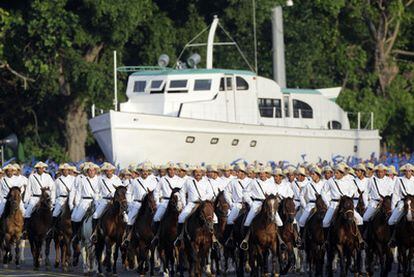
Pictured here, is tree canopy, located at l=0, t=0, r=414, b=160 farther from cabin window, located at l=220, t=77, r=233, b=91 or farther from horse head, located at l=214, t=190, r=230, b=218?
Answer: horse head, located at l=214, t=190, r=230, b=218

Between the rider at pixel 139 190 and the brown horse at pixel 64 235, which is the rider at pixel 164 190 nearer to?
the rider at pixel 139 190

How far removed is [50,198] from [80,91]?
23.9 m

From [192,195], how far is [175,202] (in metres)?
0.58

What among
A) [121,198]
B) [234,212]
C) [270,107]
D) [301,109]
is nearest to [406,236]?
[234,212]

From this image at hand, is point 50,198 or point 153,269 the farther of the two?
point 50,198

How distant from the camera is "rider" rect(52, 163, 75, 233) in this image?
31016mm

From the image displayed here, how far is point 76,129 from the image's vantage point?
55.8 meters

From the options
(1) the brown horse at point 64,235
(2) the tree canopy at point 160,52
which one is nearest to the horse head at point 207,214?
(1) the brown horse at point 64,235

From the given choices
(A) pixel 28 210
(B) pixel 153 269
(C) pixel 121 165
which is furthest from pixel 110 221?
(C) pixel 121 165

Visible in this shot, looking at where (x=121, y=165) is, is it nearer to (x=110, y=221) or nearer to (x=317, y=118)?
(x=317, y=118)

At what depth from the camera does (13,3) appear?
55.6m

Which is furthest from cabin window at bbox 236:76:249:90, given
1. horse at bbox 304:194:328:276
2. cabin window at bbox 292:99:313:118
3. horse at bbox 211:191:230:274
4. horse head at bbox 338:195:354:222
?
horse head at bbox 338:195:354:222

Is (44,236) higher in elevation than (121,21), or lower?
lower

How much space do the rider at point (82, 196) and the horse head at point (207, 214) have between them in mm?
3743
